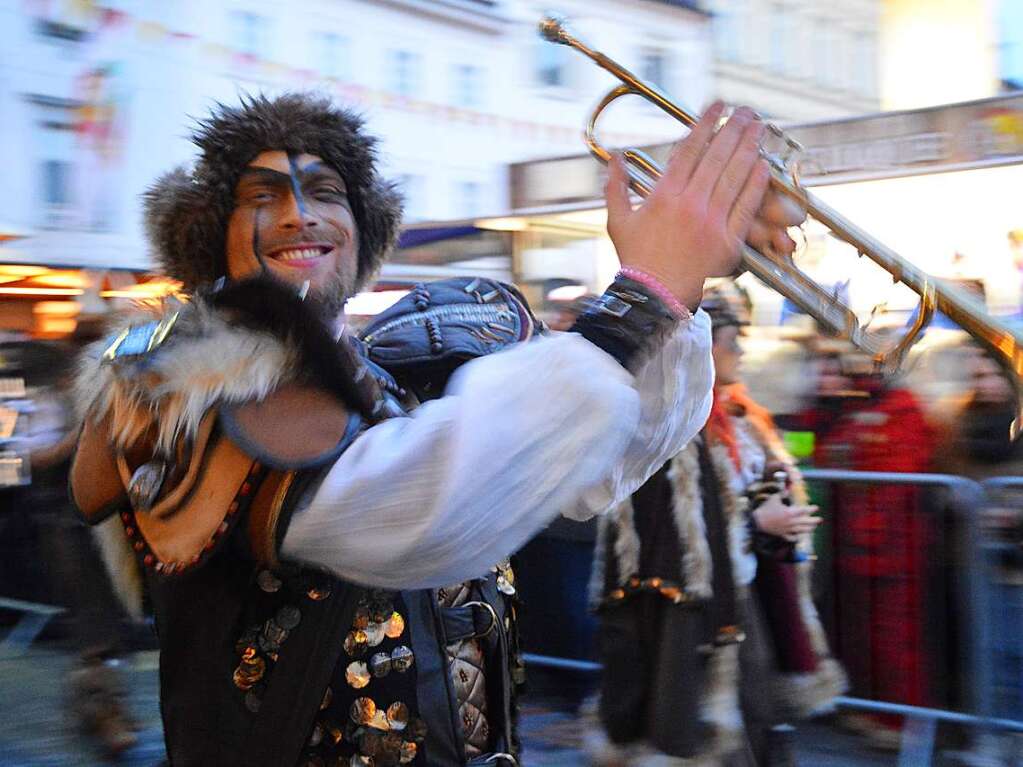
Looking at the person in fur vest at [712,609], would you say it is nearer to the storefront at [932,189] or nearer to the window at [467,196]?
the storefront at [932,189]

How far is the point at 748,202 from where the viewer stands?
4.77ft

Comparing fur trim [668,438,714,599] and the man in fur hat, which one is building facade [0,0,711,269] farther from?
the man in fur hat

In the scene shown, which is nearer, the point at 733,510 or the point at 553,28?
the point at 553,28

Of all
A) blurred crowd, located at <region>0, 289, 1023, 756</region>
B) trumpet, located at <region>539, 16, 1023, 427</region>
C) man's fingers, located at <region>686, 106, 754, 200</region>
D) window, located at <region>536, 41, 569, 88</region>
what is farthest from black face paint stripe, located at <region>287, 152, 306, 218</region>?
window, located at <region>536, 41, 569, 88</region>

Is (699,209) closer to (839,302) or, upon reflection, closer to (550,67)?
(839,302)

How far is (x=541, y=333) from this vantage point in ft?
6.39

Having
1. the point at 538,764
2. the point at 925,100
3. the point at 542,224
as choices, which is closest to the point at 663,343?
the point at 538,764

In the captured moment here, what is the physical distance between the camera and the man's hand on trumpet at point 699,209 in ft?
4.59

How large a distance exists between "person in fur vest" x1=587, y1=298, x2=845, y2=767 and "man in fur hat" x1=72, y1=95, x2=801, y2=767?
68.4 inches

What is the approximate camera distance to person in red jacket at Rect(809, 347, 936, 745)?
464cm

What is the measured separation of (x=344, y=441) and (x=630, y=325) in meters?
0.36

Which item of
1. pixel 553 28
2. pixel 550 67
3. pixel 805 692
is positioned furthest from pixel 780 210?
pixel 550 67

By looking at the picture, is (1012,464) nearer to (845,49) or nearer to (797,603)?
(797,603)

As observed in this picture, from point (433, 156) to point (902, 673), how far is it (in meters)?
14.2
